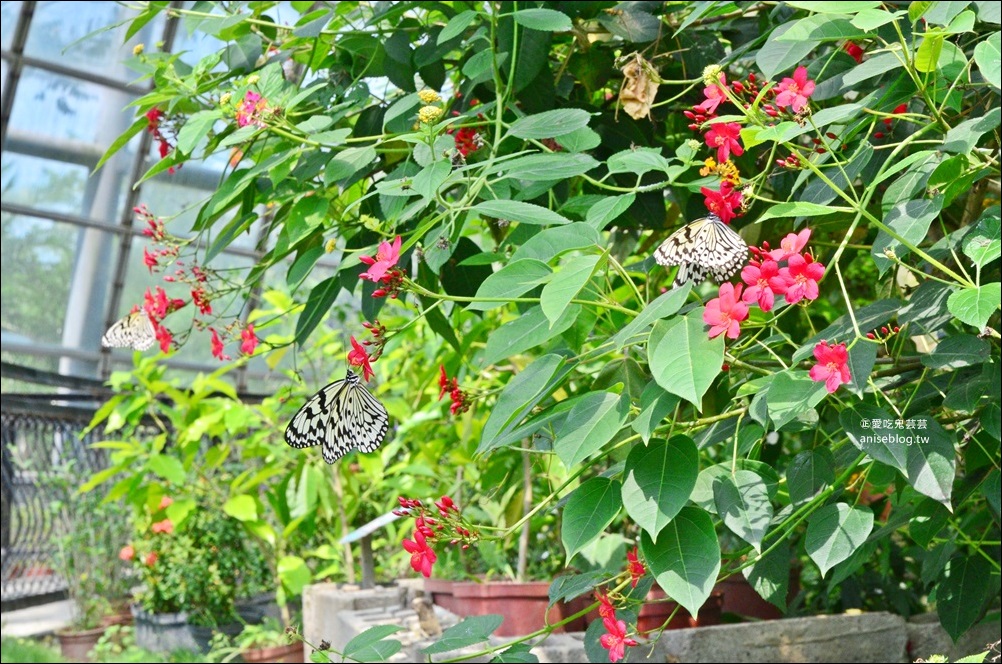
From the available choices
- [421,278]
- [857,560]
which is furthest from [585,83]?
[857,560]

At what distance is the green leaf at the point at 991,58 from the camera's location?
2.47 ft

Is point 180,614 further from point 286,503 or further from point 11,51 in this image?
point 11,51

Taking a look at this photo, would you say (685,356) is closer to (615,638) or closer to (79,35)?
(615,638)

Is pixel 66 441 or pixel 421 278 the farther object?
pixel 66 441

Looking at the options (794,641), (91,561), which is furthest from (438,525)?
(91,561)

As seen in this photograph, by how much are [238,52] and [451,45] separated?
1.08 ft

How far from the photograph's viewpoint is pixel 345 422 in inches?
48.9

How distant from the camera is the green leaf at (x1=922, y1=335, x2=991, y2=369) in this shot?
0.88 meters

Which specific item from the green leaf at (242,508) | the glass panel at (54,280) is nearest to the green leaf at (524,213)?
the green leaf at (242,508)

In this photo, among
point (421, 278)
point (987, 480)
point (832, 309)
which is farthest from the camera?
point (832, 309)

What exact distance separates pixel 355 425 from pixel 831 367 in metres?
0.64

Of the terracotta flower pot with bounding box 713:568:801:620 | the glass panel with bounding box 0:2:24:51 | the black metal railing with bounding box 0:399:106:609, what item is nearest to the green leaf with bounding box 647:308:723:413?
the terracotta flower pot with bounding box 713:568:801:620

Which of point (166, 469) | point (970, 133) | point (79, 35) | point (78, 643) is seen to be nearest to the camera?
point (970, 133)

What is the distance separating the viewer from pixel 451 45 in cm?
132
